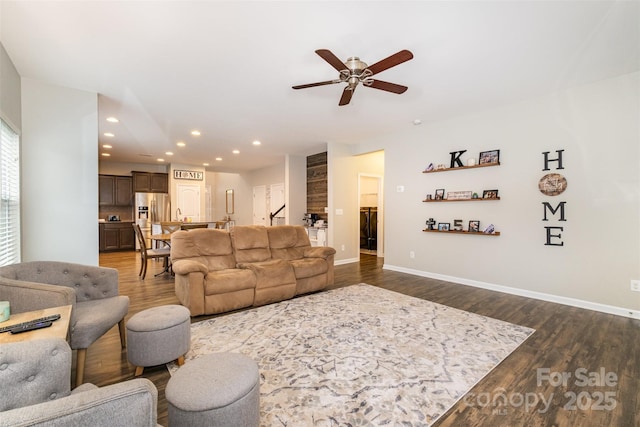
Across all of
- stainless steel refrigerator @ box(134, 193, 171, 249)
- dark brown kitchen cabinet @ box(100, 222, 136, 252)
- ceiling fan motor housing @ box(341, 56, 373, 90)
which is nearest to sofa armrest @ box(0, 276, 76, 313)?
ceiling fan motor housing @ box(341, 56, 373, 90)

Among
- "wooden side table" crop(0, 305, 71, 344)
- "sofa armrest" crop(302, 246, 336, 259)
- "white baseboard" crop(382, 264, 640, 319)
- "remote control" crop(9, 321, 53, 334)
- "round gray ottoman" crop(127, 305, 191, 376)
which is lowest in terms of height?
"white baseboard" crop(382, 264, 640, 319)

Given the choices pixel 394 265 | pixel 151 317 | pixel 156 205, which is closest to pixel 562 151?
pixel 394 265

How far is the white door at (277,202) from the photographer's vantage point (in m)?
9.16

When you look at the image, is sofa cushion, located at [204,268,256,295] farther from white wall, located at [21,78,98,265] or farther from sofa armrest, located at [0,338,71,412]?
sofa armrest, located at [0,338,71,412]

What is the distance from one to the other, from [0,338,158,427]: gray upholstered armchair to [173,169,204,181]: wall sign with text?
29.5 feet

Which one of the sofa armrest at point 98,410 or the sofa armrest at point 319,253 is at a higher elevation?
the sofa armrest at point 98,410

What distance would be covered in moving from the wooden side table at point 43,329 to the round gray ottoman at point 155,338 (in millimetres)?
502

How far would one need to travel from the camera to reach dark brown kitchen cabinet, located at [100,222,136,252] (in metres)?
8.41

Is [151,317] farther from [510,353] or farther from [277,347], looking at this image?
[510,353]

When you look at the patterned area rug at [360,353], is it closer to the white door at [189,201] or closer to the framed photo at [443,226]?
the framed photo at [443,226]

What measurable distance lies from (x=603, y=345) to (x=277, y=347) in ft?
9.88

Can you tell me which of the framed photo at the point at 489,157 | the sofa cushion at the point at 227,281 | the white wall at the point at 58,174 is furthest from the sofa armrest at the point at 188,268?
the framed photo at the point at 489,157

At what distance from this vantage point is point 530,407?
1.84 metres

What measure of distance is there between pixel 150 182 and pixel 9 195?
670 centimetres
